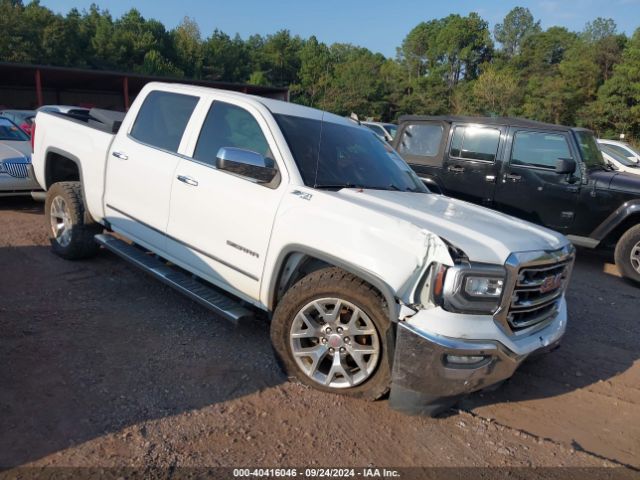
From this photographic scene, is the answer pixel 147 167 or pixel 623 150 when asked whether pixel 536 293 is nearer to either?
pixel 147 167

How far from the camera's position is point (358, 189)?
371 cm

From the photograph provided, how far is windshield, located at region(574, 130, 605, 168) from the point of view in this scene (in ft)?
23.2

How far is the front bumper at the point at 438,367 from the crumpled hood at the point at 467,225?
0.49 metres

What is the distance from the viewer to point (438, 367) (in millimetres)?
2822

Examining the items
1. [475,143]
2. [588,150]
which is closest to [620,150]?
[588,150]

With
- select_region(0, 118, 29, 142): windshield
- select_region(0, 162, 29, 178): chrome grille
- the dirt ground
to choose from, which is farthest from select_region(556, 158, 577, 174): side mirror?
select_region(0, 118, 29, 142): windshield

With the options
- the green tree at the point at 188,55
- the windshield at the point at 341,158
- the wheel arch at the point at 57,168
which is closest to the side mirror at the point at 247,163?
the windshield at the point at 341,158

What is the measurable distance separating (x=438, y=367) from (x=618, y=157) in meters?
11.5

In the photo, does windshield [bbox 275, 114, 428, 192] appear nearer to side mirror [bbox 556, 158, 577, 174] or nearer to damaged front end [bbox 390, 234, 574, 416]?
damaged front end [bbox 390, 234, 574, 416]

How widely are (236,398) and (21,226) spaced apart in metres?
5.34

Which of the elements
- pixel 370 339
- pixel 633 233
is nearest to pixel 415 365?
pixel 370 339

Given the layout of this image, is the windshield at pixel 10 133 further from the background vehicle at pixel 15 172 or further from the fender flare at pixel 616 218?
the fender flare at pixel 616 218

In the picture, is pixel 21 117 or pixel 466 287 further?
pixel 21 117

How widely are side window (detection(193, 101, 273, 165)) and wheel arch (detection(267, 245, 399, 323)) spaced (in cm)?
88
